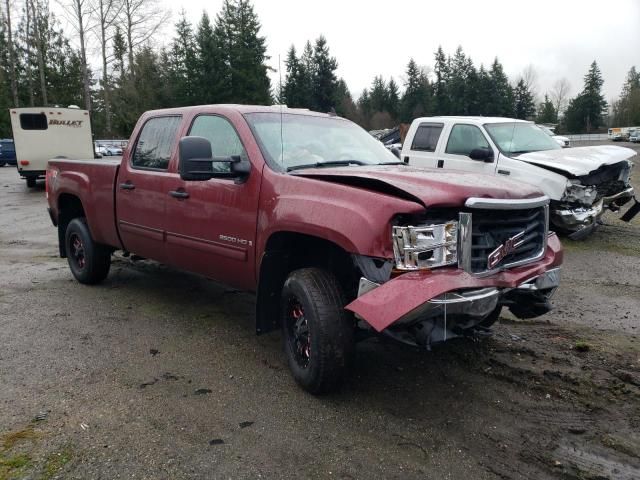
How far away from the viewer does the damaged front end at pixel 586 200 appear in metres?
7.90

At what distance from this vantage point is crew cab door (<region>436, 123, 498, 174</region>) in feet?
28.0

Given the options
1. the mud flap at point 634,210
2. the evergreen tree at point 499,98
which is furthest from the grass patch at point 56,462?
the evergreen tree at point 499,98

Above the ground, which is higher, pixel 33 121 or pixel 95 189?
pixel 33 121

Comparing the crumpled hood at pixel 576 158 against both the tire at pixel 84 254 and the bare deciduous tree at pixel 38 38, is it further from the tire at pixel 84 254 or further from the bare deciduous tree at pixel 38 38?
the bare deciduous tree at pixel 38 38

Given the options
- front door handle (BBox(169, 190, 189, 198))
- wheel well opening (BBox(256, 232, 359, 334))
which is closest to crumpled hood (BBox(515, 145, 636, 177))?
wheel well opening (BBox(256, 232, 359, 334))

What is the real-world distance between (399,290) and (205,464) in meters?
1.41

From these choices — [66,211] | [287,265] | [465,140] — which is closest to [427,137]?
[465,140]

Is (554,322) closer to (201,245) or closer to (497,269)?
(497,269)

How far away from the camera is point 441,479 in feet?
9.21

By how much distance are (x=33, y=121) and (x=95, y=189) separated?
16228mm

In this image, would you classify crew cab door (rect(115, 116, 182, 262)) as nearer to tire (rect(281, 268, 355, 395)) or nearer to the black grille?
tire (rect(281, 268, 355, 395))

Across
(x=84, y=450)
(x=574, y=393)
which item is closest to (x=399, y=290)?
(x=574, y=393)

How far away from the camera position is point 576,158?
320 inches

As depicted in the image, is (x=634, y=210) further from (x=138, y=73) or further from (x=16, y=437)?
(x=138, y=73)
